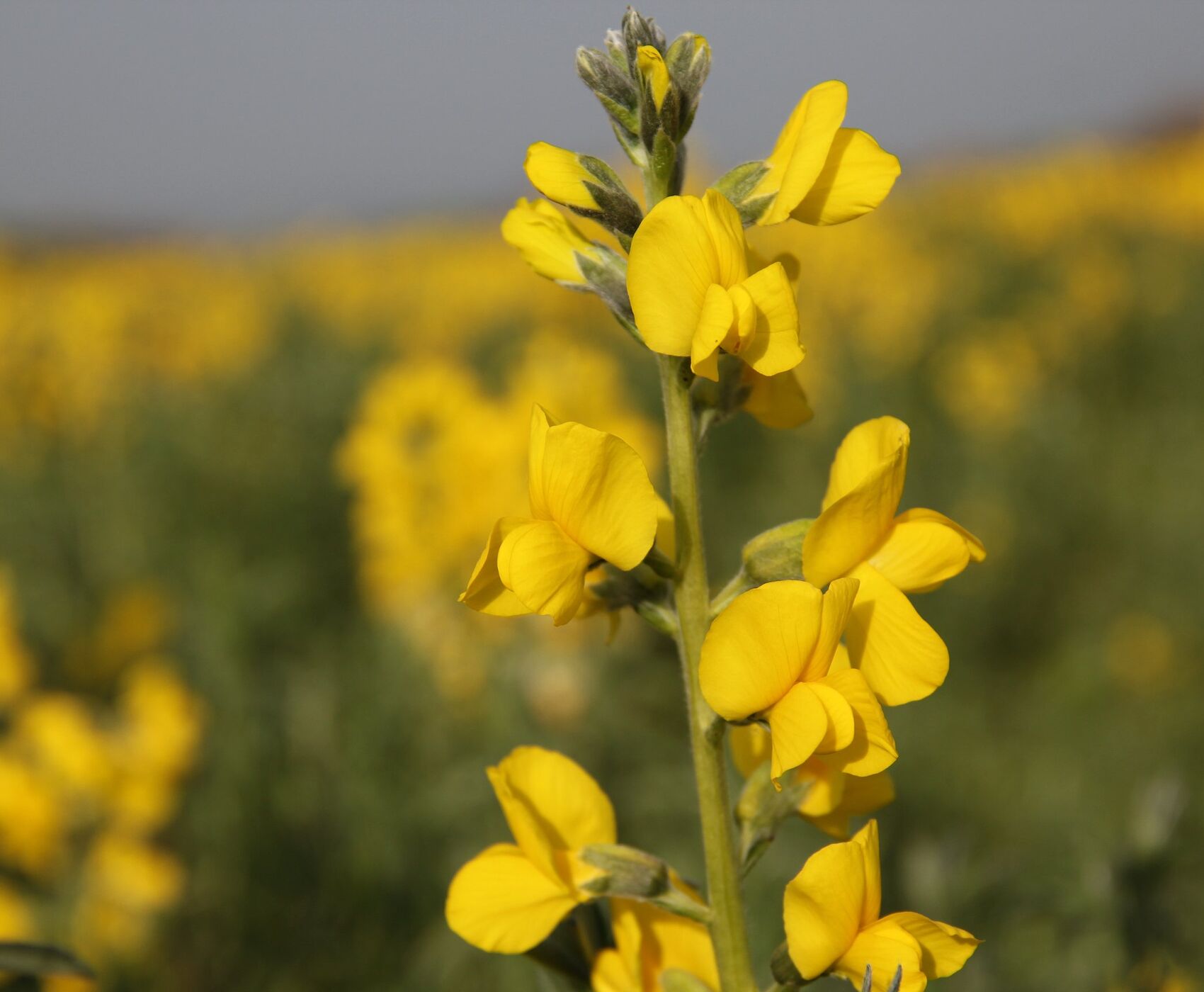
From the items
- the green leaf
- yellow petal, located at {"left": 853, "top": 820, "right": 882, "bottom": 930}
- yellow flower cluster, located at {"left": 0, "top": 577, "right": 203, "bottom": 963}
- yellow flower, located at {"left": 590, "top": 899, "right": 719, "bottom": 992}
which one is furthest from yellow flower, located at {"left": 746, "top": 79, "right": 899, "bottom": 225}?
yellow flower cluster, located at {"left": 0, "top": 577, "right": 203, "bottom": 963}

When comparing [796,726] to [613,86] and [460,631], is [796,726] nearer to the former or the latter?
[613,86]

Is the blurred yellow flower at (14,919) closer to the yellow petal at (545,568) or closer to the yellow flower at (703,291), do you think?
the yellow petal at (545,568)

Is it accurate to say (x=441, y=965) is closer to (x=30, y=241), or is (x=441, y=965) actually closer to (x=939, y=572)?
(x=939, y=572)

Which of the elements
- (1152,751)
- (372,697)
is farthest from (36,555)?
(1152,751)

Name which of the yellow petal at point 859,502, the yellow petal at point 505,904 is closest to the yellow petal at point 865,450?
the yellow petal at point 859,502

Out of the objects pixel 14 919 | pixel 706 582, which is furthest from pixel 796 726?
pixel 14 919
